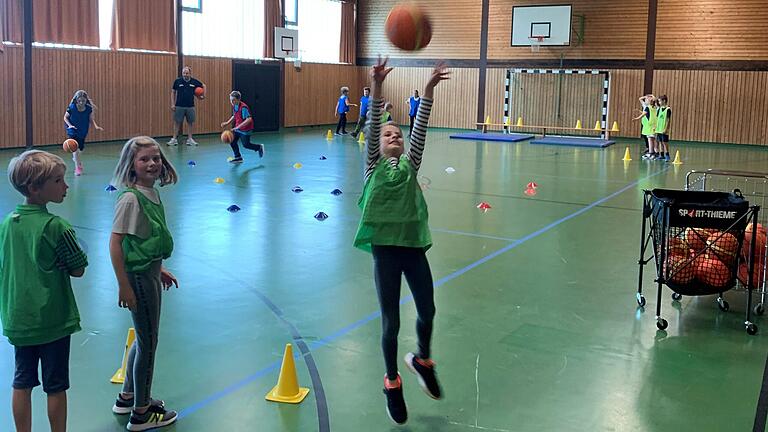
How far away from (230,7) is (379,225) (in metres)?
22.3

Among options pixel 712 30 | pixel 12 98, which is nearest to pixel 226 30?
pixel 12 98

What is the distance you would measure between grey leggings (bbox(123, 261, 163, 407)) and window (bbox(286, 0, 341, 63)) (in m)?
25.0

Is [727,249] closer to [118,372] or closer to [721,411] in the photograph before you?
[721,411]

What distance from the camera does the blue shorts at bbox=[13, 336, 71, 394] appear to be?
3609mm

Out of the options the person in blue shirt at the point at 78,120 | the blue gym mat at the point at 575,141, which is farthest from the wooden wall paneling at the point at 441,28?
the person in blue shirt at the point at 78,120

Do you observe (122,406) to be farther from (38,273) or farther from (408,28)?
(408,28)

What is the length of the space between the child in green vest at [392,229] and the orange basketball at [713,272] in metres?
2.95

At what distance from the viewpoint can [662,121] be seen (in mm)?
19141

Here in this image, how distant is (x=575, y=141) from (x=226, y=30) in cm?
1211

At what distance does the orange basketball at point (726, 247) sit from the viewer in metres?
6.16

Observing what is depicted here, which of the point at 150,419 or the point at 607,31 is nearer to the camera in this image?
the point at 150,419

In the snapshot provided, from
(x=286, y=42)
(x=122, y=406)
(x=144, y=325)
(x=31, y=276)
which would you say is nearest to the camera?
(x=31, y=276)

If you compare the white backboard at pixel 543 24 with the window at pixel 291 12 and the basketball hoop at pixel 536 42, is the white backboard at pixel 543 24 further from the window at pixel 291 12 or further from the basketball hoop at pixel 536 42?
the window at pixel 291 12

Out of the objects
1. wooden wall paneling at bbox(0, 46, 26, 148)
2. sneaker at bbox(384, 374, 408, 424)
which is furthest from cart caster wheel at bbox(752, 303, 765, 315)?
wooden wall paneling at bbox(0, 46, 26, 148)
